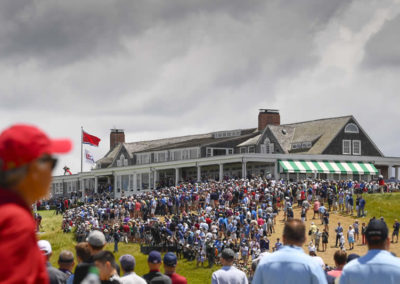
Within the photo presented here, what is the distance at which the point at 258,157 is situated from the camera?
217 feet

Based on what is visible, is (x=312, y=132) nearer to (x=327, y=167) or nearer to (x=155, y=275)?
(x=327, y=167)

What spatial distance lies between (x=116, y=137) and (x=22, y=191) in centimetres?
9874

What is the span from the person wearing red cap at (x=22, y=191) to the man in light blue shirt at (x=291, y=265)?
3317 millimetres

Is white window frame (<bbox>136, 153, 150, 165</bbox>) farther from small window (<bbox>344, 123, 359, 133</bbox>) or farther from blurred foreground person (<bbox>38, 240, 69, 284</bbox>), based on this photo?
blurred foreground person (<bbox>38, 240, 69, 284</bbox>)

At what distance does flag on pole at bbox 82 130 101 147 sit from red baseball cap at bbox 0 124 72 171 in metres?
74.7

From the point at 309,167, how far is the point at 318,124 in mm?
11292

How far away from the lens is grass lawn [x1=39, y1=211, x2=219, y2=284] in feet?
113

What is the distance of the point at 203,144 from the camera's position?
79000mm

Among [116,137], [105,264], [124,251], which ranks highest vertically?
[116,137]

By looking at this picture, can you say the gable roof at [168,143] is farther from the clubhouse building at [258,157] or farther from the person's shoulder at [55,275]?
the person's shoulder at [55,275]

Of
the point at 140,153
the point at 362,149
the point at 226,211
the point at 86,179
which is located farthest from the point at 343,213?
the point at 86,179

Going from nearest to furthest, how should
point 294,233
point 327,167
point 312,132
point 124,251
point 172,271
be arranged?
1. point 294,233
2. point 172,271
3. point 124,251
4. point 327,167
5. point 312,132

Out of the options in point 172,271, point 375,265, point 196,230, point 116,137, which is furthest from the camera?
point 116,137

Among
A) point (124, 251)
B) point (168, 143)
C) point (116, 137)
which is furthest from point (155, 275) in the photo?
point (116, 137)
